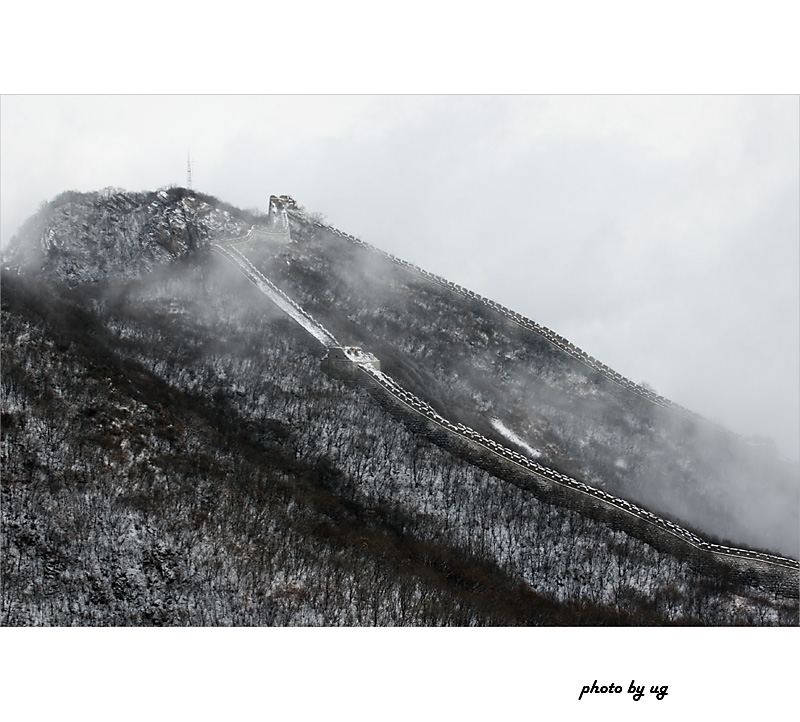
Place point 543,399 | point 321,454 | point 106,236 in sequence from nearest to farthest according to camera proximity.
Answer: point 321,454 < point 106,236 < point 543,399

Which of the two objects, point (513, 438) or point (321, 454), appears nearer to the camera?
point (321, 454)

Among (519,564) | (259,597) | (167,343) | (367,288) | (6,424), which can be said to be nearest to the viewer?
(259,597)

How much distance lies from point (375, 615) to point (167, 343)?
23.0m

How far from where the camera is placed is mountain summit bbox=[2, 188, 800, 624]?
118ft

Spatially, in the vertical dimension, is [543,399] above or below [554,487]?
above

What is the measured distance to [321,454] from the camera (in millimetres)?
47094

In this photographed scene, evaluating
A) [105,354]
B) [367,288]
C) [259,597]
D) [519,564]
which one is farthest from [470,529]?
[367,288]

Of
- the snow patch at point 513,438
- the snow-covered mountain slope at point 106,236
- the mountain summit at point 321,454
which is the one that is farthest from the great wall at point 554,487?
the snow-covered mountain slope at point 106,236

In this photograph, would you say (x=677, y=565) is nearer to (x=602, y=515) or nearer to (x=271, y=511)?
(x=602, y=515)

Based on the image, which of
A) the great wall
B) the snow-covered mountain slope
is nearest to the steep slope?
the great wall

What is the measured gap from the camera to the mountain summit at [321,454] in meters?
36.0

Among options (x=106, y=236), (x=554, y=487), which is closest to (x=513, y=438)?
(x=554, y=487)

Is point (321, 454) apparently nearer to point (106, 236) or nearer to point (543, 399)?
point (543, 399)

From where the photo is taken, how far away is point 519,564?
44219mm
